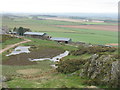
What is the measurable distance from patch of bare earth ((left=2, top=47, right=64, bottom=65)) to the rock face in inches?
693

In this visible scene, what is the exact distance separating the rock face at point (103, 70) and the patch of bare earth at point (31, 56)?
17.6 m

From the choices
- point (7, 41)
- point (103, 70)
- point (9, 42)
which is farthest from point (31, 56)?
point (103, 70)

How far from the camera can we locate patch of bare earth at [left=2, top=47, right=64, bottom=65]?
47.1 m

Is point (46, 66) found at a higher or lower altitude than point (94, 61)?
lower

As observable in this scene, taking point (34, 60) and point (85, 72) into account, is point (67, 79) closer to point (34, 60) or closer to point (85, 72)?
point (85, 72)

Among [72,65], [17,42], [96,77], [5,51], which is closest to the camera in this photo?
[96,77]

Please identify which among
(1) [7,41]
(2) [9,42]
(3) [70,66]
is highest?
(1) [7,41]

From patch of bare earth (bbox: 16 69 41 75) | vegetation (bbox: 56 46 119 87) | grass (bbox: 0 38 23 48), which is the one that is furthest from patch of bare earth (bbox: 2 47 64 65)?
Answer: vegetation (bbox: 56 46 119 87)

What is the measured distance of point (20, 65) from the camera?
146 feet

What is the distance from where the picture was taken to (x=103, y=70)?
31281mm

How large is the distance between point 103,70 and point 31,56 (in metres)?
26.6

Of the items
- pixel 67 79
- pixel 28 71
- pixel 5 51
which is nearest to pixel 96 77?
pixel 67 79

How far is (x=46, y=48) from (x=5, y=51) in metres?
13.2

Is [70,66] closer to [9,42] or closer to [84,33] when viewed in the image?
[9,42]
